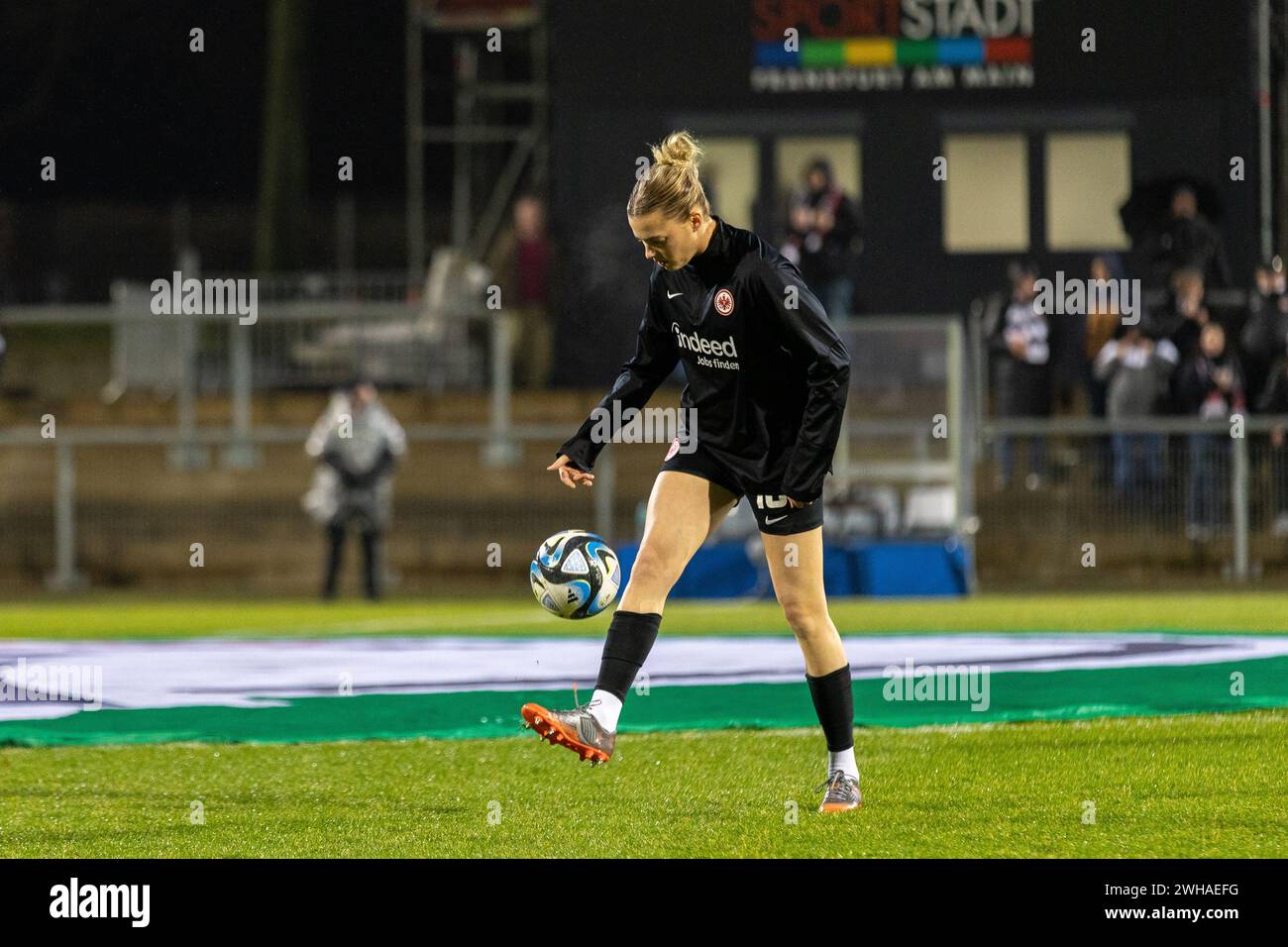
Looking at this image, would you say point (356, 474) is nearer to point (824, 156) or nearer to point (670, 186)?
point (824, 156)

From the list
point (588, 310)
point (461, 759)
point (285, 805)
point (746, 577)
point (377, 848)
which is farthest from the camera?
point (588, 310)

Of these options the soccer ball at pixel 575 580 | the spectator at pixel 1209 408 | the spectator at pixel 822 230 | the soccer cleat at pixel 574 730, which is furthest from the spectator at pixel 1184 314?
the soccer cleat at pixel 574 730

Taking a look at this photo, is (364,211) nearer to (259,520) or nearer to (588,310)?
(588,310)

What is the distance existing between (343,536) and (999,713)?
1249cm

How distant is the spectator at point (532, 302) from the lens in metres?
26.1

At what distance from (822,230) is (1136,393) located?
3576mm

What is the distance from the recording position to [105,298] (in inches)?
1610

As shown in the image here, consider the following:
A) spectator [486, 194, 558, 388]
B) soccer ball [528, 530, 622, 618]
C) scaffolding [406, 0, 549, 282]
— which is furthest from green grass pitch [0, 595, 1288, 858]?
scaffolding [406, 0, 549, 282]

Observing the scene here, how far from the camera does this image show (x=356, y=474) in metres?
21.7

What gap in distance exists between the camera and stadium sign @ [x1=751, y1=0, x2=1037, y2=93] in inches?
1094

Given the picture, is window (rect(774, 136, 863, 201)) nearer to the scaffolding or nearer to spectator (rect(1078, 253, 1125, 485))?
the scaffolding

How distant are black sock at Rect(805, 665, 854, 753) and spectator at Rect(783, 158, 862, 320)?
1503cm

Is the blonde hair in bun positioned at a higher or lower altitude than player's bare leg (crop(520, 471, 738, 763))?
higher

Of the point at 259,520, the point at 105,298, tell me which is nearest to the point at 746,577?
the point at 259,520
